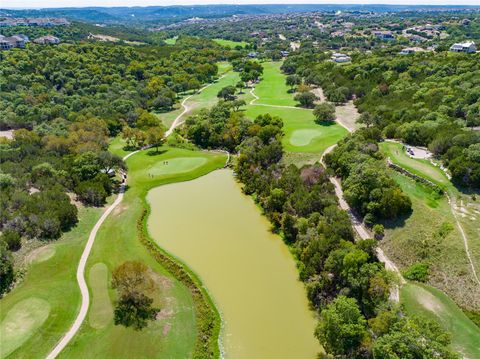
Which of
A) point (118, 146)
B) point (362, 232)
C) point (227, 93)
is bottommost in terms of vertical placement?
point (118, 146)

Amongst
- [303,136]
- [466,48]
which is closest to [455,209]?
[303,136]

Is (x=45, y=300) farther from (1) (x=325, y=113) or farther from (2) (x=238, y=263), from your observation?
(1) (x=325, y=113)

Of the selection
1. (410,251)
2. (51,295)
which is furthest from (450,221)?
(51,295)

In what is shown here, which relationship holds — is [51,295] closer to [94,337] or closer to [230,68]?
[94,337]

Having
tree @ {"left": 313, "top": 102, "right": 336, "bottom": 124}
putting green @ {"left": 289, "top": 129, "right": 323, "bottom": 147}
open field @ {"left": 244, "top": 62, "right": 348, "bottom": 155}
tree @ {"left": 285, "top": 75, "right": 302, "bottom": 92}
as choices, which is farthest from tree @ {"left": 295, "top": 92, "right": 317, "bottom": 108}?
putting green @ {"left": 289, "top": 129, "right": 323, "bottom": 147}

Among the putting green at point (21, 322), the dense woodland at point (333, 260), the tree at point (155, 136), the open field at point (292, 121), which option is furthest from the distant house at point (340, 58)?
the putting green at point (21, 322)
